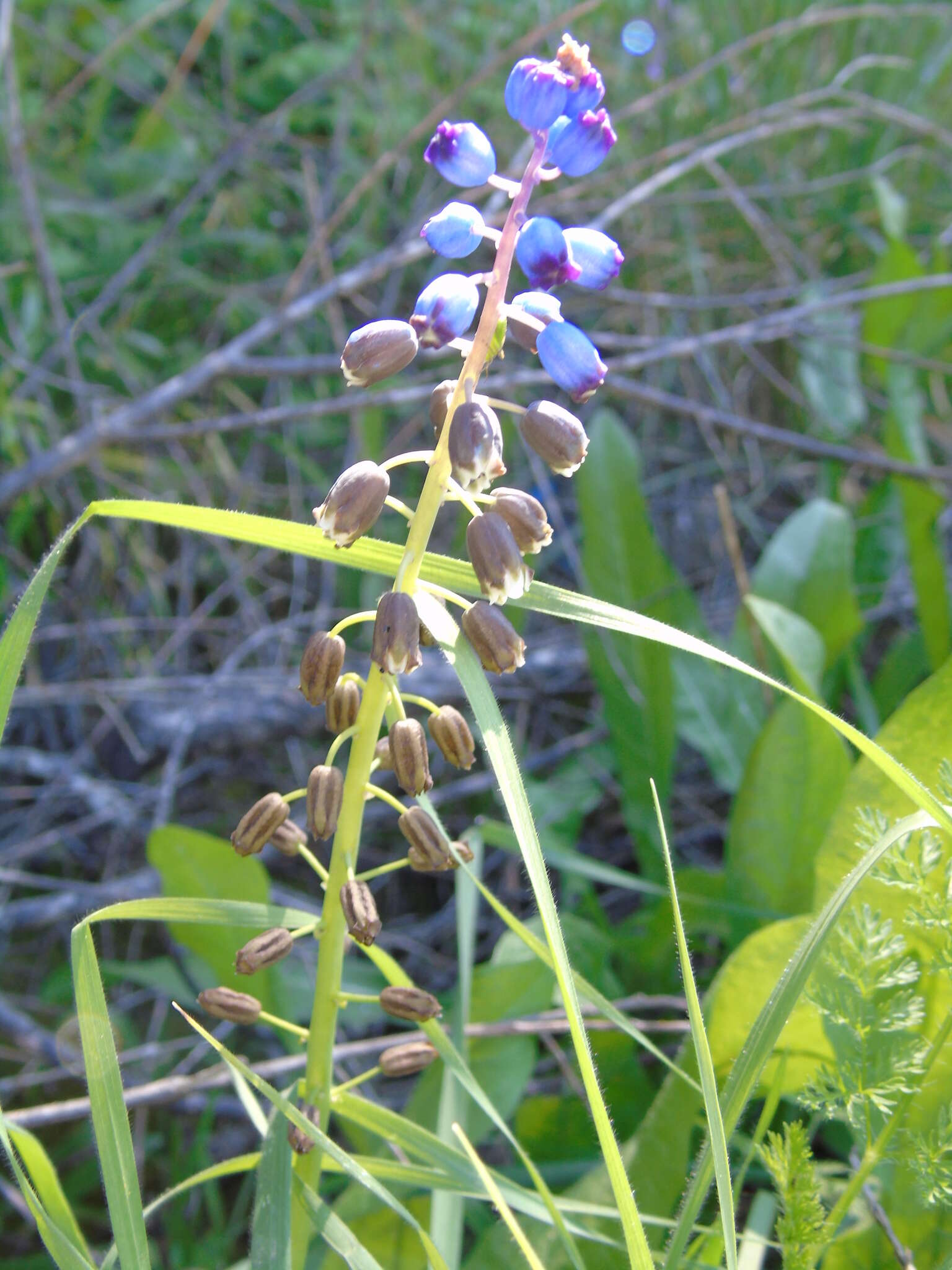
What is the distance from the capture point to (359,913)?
0.97 metres

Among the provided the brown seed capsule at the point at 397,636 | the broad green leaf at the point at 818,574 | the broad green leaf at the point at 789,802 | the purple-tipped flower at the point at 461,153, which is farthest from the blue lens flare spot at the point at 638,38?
the brown seed capsule at the point at 397,636

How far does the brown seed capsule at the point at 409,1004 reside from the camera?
41.4 inches

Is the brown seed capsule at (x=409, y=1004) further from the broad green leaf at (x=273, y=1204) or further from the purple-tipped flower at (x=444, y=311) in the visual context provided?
the purple-tipped flower at (x=444, y=311)

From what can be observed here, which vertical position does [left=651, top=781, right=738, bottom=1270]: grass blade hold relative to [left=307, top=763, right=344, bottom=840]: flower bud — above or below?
below

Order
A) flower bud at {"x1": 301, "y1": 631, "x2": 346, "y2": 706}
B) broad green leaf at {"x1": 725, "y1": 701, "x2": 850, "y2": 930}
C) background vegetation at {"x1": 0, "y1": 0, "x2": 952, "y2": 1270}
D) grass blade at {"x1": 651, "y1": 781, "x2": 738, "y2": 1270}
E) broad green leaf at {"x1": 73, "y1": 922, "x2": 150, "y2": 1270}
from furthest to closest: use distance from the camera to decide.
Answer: broad green leaf at {"x1": 725, "y1": 701, "x2": 850, "y2": 930} < background vegetation at {"x1": 0, "y1": 0, "x2": 952, "y2": 1270} < flower bud at {"x1": 301, "y1": 631, "x2": 346, "y2": 706} < broad green leaf at {"x1": 73, "y1": 922, "x2": 150, "y2": 1270} < grass blade at {"x1": 651, "y1": 781, "x2": 738, "y2": 1270}

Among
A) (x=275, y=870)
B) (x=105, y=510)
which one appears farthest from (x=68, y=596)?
(x=105, y=510)

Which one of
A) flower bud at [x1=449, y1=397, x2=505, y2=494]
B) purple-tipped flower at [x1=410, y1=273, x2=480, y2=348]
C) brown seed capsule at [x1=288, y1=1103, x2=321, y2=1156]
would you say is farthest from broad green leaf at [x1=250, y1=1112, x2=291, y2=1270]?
purple-tipped flower at [x1=410, y1=273, x2=480, y2=348]

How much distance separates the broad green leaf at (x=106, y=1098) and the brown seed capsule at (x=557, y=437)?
1.79 feet

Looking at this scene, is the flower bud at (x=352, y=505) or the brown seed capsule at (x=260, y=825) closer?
the flower bud at (x=352, y=505)

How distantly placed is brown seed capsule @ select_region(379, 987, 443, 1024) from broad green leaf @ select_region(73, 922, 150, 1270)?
0.84 ft

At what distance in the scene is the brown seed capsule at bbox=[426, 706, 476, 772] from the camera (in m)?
1.03

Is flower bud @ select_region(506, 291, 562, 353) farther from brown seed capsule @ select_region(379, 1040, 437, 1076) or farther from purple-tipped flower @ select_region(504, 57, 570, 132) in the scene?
brown seed capsule @ select_region(379, 1040, 437, 1076)

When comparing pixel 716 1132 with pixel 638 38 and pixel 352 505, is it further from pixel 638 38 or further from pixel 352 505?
pixel 638 38

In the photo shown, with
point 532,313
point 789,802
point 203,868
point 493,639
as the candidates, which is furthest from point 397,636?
point 789,802
